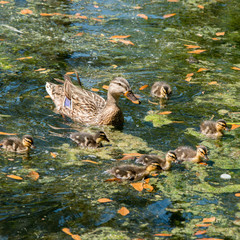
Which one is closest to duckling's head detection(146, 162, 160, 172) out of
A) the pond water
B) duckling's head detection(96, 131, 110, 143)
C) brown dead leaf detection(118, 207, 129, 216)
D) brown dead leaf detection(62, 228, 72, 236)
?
the pond water

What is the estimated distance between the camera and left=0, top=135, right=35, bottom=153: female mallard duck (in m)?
5.77

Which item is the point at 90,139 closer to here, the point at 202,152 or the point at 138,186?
the point at 138,186

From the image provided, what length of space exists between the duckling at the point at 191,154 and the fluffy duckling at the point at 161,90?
1776 mm

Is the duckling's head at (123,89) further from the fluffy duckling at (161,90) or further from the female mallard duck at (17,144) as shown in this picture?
the female mallard duck at (17,144)

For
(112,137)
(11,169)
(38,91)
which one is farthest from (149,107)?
(11,169)

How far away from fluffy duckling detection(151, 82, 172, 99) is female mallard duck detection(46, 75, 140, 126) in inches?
30.0

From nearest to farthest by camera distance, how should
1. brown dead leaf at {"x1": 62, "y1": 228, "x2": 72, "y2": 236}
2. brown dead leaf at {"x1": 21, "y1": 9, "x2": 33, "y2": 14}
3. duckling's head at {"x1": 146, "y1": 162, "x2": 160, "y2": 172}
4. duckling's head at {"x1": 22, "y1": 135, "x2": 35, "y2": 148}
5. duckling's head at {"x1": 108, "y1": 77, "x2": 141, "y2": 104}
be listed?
1. brown dead leaf at {"x1": 62, "y1": 228, "x2": 72, "y2": 236}
2. duckling's head at {"x1": 146, "y1": 162, "x2": 160, "y2": 172}
3. duckling's head at {"x1": 22, "y1": 135, "x2": 35, "y2": 148}
4. duckling's head at {"x1": 108, "y1": 77, "x2": 141, "y2": 104}
5. brown dead leaf at {"x1": 21, "y1": 9, "x2": 33, "y2": 14}

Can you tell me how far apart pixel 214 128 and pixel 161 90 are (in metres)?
1.38

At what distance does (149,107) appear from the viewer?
7.47 meters

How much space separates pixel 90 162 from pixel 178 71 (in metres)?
3.49

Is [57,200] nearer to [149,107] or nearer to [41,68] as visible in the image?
[149,107]

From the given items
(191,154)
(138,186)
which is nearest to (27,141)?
(138,186)

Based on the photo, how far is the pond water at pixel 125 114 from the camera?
4.59 meters

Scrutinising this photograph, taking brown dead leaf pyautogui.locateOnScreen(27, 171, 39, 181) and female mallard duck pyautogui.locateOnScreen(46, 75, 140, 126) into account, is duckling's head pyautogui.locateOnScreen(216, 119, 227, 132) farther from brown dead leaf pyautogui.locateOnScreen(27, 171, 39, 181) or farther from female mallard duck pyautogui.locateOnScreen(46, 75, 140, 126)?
brown dead leaf pyautogui.locateOnScreen(27, 171, 39, 181)
